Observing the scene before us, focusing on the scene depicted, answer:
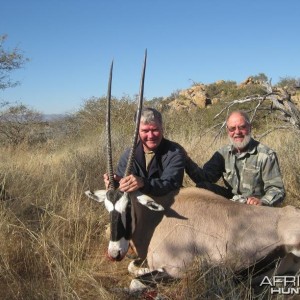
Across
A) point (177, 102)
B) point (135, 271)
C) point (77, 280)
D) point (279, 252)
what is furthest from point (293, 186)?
point (177, 102)

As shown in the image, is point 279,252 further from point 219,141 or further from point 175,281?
point 219,141

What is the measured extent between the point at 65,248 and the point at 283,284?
194 centimetres

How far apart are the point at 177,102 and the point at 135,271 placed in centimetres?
2045

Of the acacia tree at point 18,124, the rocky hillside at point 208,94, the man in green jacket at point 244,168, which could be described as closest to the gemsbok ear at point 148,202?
the man in green jacket at point 244,168

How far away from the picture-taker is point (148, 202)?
3.06 metres

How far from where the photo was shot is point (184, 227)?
3146mm

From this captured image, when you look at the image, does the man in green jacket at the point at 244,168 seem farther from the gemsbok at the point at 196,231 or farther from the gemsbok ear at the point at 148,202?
the gemsbok ear at the point at 148,202

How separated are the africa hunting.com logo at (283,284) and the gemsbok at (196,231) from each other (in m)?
0.08

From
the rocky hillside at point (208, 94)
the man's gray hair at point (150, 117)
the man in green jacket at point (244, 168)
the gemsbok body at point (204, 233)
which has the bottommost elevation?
the gemsbok body at point (204, 233)

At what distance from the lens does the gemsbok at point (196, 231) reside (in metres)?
2.96

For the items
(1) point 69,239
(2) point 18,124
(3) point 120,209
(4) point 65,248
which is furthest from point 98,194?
(2) point 18,124

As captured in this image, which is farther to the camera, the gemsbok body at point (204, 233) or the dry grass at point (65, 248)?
the gemsbok body at point (204, 233)

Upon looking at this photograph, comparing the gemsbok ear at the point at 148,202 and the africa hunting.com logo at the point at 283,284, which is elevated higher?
the gemsbok ear at the point at 148,202

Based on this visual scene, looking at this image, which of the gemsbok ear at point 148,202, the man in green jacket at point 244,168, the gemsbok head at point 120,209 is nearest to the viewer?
the gemsbok head at point 120,209
